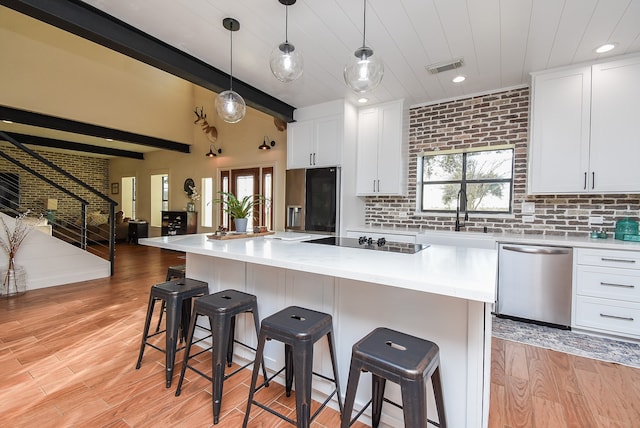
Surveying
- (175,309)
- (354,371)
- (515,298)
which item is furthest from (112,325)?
(515,298)

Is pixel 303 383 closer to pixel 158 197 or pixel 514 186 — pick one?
pixel 514 186

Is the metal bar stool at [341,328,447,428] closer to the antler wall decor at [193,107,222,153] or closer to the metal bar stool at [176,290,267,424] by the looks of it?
the metal bar stool at [176,290,267,424]

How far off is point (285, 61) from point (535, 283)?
3.18m

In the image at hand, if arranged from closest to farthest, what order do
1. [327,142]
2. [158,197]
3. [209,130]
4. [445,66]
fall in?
[445,66]
[327,142]
[209,130]
[158,197]

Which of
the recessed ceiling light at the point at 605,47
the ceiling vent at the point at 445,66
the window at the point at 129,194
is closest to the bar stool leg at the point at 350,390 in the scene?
the ceiling vent at the point at 445,66

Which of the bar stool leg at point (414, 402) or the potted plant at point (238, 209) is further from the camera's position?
the potted plant at point (238, 209)

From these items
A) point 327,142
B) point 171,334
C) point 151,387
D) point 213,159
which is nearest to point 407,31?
point 327,142

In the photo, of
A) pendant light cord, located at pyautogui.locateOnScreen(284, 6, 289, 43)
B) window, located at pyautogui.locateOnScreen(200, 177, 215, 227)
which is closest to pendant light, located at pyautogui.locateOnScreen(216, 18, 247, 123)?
pendant light cord, located at pyautogui.locateOnScreen(284, 6, 289, 43)

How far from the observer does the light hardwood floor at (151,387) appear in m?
1.65

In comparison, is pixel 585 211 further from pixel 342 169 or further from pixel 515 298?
pixel 342 169

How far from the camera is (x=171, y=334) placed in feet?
6.26

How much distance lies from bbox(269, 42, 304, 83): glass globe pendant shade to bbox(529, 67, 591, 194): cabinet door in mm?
2806

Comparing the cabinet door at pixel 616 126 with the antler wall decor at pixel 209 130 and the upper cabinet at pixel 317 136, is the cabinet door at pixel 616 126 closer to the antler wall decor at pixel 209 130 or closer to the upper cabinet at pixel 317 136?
the upper cabinet at pixel 317 136

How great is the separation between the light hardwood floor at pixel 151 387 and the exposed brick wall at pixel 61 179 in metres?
6.60
